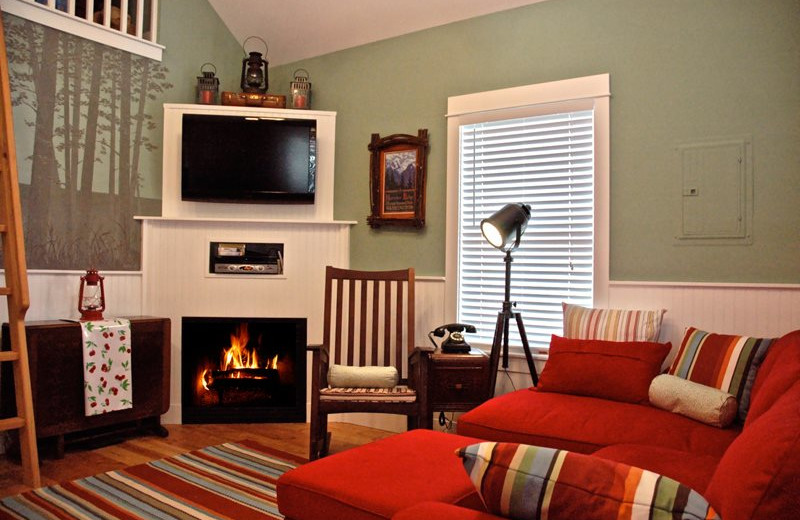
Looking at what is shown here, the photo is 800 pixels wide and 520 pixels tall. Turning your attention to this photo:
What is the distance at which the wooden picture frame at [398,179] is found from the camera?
4375 millimetres

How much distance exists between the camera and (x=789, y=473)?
3.46 feet

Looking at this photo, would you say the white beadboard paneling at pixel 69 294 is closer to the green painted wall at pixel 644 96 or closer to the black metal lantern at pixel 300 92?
the green painted wall at pixel 644 96

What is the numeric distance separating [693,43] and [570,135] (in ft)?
2.64

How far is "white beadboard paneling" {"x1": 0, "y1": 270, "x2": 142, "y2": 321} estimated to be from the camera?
3.93 meters

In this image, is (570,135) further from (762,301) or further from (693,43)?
(762,301)

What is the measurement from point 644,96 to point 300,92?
7.96 feet

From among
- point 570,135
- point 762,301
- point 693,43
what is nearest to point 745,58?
point 693,43

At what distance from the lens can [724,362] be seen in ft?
9.09

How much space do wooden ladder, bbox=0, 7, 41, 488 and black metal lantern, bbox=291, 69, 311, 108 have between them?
1.93m

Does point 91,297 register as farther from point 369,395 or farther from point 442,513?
point 442,513

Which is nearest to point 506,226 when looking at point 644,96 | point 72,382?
point 644,96

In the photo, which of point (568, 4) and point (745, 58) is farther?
point (568, 4)

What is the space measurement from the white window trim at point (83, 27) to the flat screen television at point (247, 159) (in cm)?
56

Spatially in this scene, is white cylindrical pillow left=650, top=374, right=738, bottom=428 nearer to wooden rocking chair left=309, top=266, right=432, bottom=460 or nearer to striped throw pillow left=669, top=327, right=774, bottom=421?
striped throw pillow left=669, top=327, right=774, bottom=421
